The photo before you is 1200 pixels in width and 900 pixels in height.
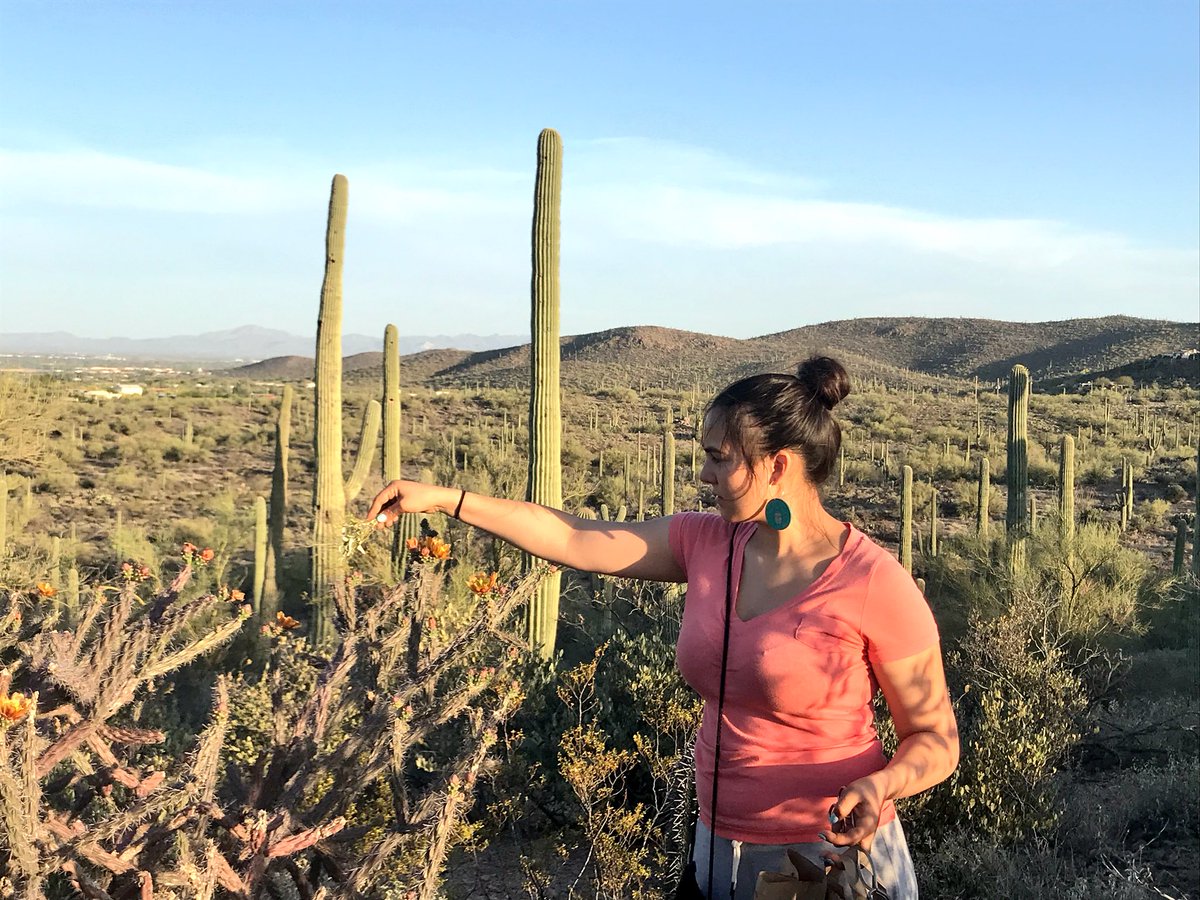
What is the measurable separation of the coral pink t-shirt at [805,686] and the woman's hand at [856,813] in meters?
0.26

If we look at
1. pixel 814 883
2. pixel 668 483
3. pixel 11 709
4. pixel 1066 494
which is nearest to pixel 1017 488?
pixel 1066 494

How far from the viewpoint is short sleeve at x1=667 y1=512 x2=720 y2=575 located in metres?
2.62

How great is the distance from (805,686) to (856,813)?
0.30 m

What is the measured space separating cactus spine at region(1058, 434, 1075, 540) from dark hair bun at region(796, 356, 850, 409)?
38.6 feet

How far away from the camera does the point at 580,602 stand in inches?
524

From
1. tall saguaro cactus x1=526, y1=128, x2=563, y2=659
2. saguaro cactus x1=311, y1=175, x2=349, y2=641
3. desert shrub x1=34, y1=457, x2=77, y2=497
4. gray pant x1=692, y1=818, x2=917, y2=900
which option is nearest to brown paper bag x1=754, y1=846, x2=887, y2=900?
gray pant x1=692, y1=818, x2=917, y2=900

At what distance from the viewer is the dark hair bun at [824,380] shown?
2.42 metres

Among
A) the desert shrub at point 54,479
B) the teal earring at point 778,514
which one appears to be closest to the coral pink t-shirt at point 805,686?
the teal earring at point 778,514

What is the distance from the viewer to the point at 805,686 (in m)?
2.18

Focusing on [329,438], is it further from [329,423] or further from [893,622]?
[893,622]

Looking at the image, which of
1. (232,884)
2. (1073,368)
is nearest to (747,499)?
(232,884)

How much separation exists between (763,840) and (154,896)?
1.50 meters

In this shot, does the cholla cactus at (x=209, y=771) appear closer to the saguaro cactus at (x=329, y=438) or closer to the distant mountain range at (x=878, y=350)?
the saguaro cactus at (x=329, y=438)

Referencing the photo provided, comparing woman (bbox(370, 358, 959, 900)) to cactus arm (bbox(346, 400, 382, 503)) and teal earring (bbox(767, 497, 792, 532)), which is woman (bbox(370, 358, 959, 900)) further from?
cactus arm (bbox(346, 400, 382, 503))
